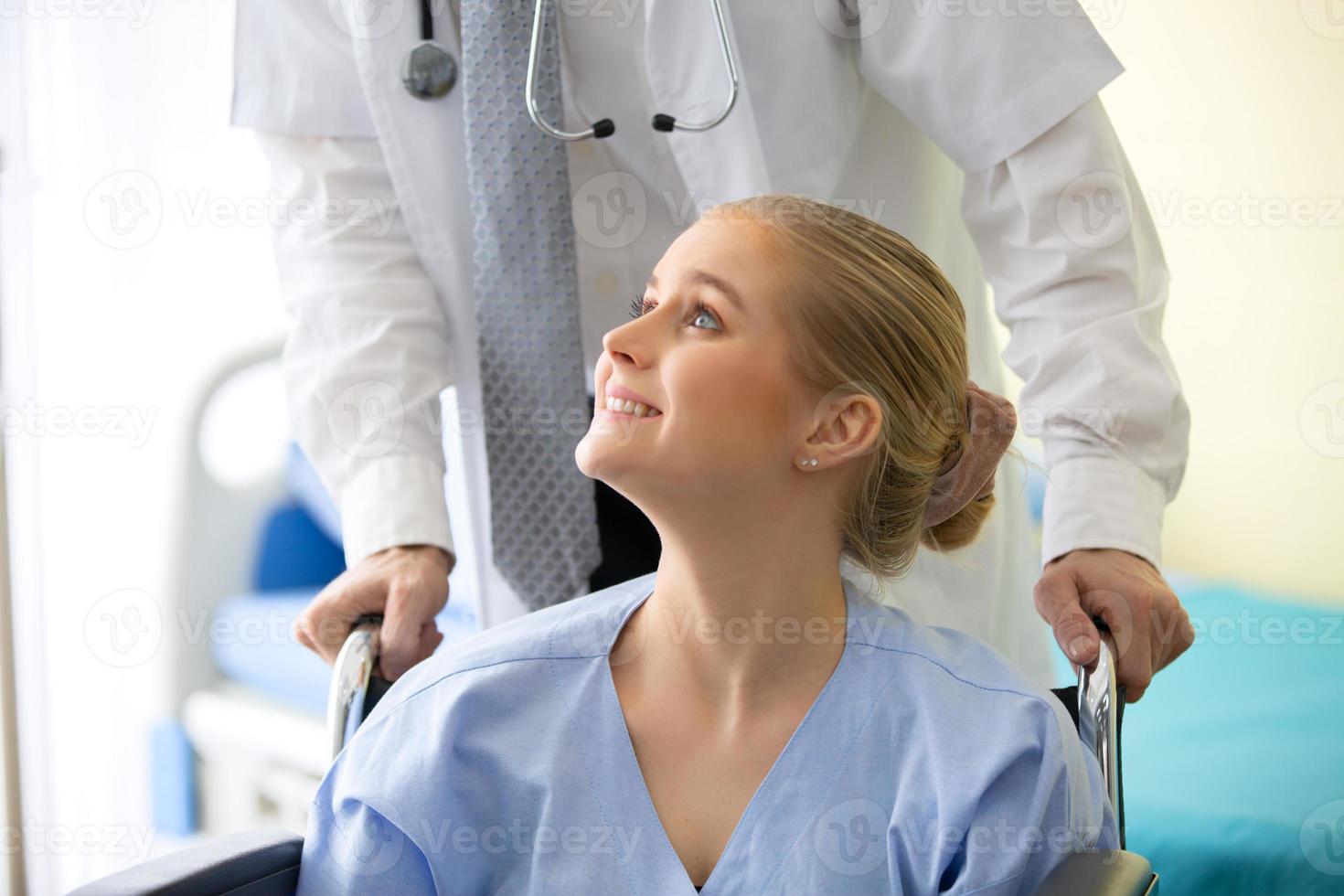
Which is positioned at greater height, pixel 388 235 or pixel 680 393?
pixel 388 235

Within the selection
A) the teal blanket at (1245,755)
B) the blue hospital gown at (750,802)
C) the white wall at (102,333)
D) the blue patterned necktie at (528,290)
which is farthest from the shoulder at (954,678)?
the white wall at (102,333)

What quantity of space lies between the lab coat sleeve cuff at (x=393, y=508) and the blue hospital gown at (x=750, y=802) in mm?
243

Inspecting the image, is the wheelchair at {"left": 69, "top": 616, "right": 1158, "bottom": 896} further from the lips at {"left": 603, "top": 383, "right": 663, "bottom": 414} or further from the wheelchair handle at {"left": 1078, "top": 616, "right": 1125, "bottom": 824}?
the lips at {"left": 603, "top": 383, "right": 663, "bottom": 414}

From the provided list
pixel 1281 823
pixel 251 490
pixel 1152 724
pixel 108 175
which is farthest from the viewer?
pixel 251 490

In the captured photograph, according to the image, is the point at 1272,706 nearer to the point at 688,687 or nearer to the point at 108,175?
the point at 688,687

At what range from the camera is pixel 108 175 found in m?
2.22

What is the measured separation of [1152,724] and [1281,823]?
11.2 inches

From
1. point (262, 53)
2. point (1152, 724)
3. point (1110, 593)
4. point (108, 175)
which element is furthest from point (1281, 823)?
point (108, 175)

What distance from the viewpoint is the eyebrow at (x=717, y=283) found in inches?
40.1

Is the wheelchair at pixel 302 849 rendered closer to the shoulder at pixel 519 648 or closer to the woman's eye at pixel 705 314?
the shoulder at pixel 519 648

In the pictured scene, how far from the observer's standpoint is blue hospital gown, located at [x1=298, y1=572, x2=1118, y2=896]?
3.01 feet

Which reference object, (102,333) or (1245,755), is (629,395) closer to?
(1245,755)

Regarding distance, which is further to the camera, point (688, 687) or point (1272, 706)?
point (1272, 706)

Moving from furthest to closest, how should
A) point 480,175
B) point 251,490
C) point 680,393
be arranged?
point 251,490
point 480,175
point 680,393
